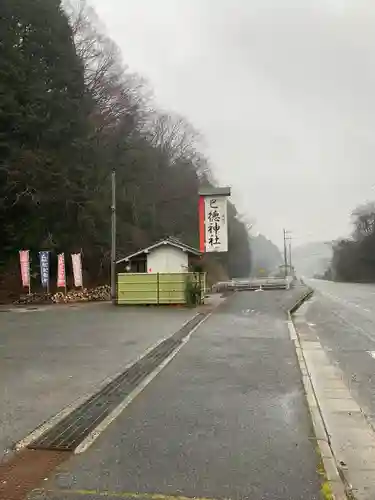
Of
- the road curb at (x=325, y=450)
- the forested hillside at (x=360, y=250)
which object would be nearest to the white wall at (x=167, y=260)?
the road curb at (x=325, y=450)

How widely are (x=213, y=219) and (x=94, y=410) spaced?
777 inches

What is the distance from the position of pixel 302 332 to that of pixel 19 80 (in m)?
26.7

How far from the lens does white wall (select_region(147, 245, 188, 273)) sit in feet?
99.9

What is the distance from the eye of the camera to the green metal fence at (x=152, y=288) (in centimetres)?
2380

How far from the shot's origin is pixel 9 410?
6.01 metres

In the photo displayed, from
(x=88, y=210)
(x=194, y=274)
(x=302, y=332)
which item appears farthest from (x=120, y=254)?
(x=302, y=332)

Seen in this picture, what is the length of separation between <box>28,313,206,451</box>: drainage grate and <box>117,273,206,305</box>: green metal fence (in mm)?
13275

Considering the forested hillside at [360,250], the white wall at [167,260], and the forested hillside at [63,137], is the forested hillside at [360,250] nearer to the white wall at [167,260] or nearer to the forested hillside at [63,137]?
the forested hillside at [63,137]

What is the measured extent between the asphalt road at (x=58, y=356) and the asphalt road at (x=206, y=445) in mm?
1014

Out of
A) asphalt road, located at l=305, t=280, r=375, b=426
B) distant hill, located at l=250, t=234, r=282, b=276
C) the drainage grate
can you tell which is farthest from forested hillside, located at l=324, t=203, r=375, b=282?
the drainage grate

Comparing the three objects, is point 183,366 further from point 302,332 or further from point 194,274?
point 194,274

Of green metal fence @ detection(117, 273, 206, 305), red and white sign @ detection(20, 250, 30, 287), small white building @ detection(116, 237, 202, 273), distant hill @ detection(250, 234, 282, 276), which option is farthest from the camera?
distant hill @ detection(250, 234, 282, 276)

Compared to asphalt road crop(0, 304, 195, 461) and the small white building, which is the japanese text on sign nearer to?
the small white building

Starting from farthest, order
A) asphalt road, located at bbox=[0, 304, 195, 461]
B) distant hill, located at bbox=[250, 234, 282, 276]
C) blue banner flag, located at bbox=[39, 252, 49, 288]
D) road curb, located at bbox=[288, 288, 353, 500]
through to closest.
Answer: distant hill, located at bbox=[250, 234, 282, 276] < blue banner flag, located at bbox=[39, 252, 49, 288] < asphalt road, located at bbox=[0, 304, 195, 461] < road curb, located at bbox=[288, 288, 353, 500]
